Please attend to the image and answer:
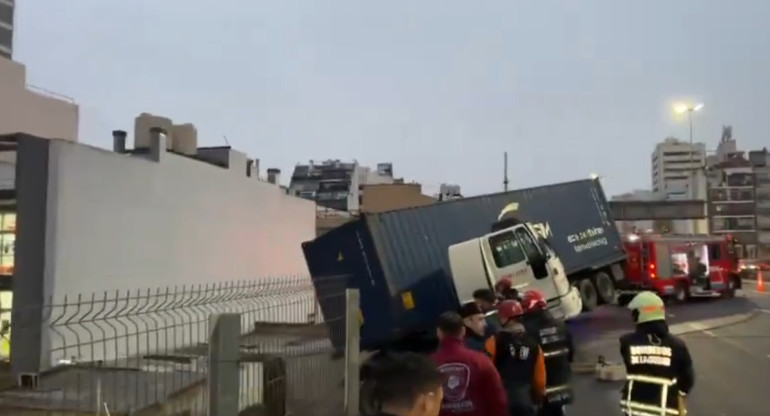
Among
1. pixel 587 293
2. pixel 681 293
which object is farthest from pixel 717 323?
pixel 681 293

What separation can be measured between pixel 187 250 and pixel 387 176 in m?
82.9

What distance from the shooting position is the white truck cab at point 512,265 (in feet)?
54.4

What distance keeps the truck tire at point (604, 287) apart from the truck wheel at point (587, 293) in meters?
0.29

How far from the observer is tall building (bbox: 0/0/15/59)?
85438 mm

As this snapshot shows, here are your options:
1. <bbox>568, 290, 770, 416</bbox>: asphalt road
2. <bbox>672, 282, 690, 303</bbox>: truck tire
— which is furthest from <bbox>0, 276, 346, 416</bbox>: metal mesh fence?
<bbox>672, 282, 690, 303</bbox>: truck tire

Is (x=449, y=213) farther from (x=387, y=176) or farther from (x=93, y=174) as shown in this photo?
(x=387, y=176)

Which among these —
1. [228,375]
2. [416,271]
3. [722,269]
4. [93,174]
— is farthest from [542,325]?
[722,269]

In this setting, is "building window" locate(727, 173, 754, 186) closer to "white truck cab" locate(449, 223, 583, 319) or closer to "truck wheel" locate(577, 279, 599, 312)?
"truck wheel" locate(577, 279, 599, 312)

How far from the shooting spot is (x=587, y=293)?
65.9 ft

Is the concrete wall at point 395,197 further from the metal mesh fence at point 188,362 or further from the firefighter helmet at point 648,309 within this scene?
the firefighter helmet at point 648,309

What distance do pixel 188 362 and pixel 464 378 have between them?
204 centimetres

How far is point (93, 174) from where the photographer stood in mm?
14922

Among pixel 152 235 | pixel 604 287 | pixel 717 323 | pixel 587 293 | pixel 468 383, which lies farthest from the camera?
pixel 717 323

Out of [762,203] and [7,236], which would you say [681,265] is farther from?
[762,203]
